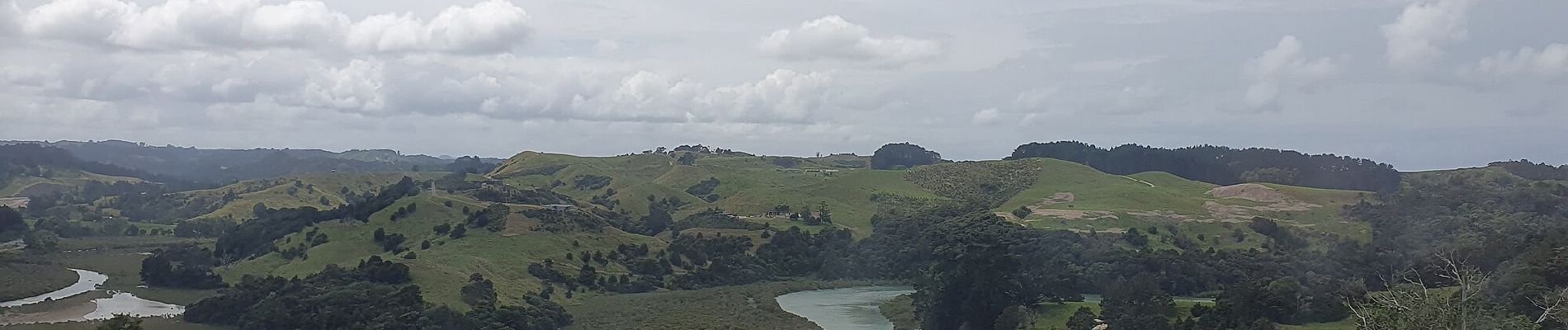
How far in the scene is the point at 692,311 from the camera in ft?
280

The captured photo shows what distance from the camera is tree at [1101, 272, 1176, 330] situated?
59812 millimetres

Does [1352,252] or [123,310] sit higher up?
[1352,252]

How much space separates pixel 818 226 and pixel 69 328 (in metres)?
80.1

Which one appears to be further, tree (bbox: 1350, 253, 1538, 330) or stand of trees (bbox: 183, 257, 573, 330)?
stand of trees (bbox: 183, 257, 573, 330)

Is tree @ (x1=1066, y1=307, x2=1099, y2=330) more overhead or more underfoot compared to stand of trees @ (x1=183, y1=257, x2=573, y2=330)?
more overhead

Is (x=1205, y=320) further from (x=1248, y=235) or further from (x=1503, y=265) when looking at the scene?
(x=1248, y=235)

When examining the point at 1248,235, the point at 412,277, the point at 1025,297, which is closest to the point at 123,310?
the point at 412,277

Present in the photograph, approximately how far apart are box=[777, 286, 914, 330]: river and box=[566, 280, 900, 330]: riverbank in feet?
5.21

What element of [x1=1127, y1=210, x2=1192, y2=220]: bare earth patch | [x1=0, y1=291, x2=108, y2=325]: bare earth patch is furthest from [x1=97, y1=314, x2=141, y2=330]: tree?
[x1=1127, y1=210, x2=1192, y2=220]: bare earth patch

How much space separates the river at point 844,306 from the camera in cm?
8281

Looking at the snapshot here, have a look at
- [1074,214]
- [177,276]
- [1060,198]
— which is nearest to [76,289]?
[177,276]

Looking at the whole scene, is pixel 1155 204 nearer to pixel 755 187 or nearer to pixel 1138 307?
pixel 755 187

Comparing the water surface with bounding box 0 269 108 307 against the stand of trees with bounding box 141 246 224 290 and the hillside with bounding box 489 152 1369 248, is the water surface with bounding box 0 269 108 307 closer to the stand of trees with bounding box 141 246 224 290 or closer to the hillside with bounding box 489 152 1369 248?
the stand of trees with bounding box 141 246 224 290

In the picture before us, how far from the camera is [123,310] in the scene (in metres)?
87.2
